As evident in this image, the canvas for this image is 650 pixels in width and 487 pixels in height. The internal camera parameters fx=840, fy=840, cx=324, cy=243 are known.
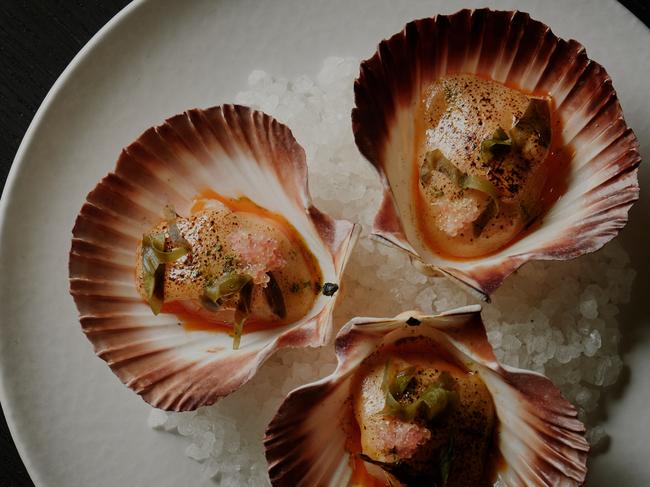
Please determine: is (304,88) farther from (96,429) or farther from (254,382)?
(96,429)

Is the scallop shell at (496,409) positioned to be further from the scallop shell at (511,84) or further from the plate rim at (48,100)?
the plate rim at (48,100)

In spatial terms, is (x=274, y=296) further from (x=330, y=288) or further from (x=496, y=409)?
(x=496, y=409)

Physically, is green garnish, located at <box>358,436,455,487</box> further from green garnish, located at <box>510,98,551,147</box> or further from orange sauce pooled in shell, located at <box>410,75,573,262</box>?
Answer: green garnish, located at <box>510,98,551,147</box>

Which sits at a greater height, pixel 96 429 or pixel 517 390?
pixel 517 390

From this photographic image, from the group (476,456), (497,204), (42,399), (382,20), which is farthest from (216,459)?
(382,20)

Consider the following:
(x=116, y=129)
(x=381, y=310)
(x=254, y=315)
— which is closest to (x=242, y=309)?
(x=254, y=315)

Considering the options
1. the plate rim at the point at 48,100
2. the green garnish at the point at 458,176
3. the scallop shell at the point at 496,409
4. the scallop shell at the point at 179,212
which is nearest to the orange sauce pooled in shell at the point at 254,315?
the scallop shell at the point at 179,212
